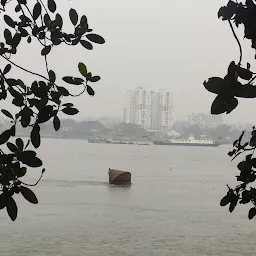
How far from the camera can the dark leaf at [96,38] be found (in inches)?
54.4

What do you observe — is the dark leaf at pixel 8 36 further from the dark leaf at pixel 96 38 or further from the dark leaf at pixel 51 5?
the dark leaf at pixel 96 38

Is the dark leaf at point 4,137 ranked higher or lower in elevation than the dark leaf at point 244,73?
lower

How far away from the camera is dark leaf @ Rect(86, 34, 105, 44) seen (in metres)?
1.38

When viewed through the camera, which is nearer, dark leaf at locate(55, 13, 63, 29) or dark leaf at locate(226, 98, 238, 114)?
dark leaf at locate(226, 98, 238, 114)

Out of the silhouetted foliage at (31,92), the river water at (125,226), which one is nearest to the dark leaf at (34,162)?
the silhouetted foliage at (31,92)

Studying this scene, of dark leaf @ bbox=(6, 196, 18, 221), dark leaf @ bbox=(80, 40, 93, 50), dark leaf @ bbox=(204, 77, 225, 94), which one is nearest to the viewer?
dark leaf @ bbox=(204, 77, 225, 94)

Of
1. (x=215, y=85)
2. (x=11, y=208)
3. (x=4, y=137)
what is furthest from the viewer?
(x=4, y=137)

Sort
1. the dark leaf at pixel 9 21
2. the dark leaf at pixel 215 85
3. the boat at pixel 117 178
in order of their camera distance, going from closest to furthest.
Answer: the dark leaf at pixel 215 85 < the dark leaf at pixel 9 21 < the boat at pixel 117 178

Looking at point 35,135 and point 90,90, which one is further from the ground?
point 90,90

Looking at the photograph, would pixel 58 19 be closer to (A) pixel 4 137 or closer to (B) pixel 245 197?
(A) pixel 4 137

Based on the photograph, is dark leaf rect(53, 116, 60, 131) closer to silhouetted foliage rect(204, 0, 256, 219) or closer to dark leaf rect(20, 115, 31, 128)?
dark leaf rect(20, 115, 31, 128)

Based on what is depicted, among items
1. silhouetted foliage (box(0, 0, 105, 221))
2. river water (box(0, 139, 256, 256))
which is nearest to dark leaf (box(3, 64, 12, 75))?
silhouetted foliage (box(0, 0, 105, 221))

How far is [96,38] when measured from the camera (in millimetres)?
1397

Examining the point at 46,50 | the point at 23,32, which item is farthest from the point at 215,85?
the point at 23,32
